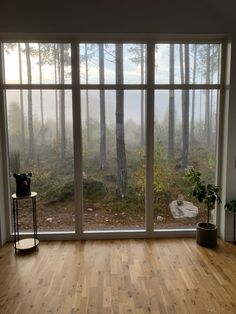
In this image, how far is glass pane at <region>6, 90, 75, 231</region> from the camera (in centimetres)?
390

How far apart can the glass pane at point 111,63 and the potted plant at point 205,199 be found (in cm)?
151

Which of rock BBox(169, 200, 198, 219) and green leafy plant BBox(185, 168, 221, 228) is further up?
green leafy plant BBox(185, 168, 221, 228)

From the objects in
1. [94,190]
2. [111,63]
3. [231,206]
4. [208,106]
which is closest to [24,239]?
[94,190]

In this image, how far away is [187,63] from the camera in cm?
390

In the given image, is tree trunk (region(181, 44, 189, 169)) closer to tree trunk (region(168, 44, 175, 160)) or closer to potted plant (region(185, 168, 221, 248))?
tree trunk (region(168, 44, 175, 160))

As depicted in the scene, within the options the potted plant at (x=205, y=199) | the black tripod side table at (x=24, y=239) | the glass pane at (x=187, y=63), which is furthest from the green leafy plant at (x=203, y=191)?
the black tripod side table at (x=24, y=239)

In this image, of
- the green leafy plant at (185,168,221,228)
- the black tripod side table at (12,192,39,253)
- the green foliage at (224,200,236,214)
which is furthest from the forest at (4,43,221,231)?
the green foliage at (224,200,236,214)

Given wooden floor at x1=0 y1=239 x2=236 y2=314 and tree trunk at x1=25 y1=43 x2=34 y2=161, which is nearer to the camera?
wooden floor at x1=0 y1=239 x2=236 y2=314

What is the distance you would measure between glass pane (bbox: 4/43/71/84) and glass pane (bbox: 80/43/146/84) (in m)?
0.24

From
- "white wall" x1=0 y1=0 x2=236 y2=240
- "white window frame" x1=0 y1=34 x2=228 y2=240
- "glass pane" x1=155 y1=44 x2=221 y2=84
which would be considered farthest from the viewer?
"glass pane" x1=155 y1=44 x2=221 y2=84

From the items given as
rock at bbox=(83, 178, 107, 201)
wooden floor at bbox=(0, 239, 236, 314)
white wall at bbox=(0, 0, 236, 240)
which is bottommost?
wooden floor at bbox=(0, 239, 236, 314)

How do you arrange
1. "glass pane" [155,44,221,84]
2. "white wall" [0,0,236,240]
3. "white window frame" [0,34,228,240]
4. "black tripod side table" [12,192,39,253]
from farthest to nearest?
"glass pane" [155,44,221,84] < "white window frame" [0,34,228,240] < "black tripod side table" [12,192,39,253] < "white wall" [0,0,236,240]

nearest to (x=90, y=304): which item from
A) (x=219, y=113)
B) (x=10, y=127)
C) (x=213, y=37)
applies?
(x=10, y=127)

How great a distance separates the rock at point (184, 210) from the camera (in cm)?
411
